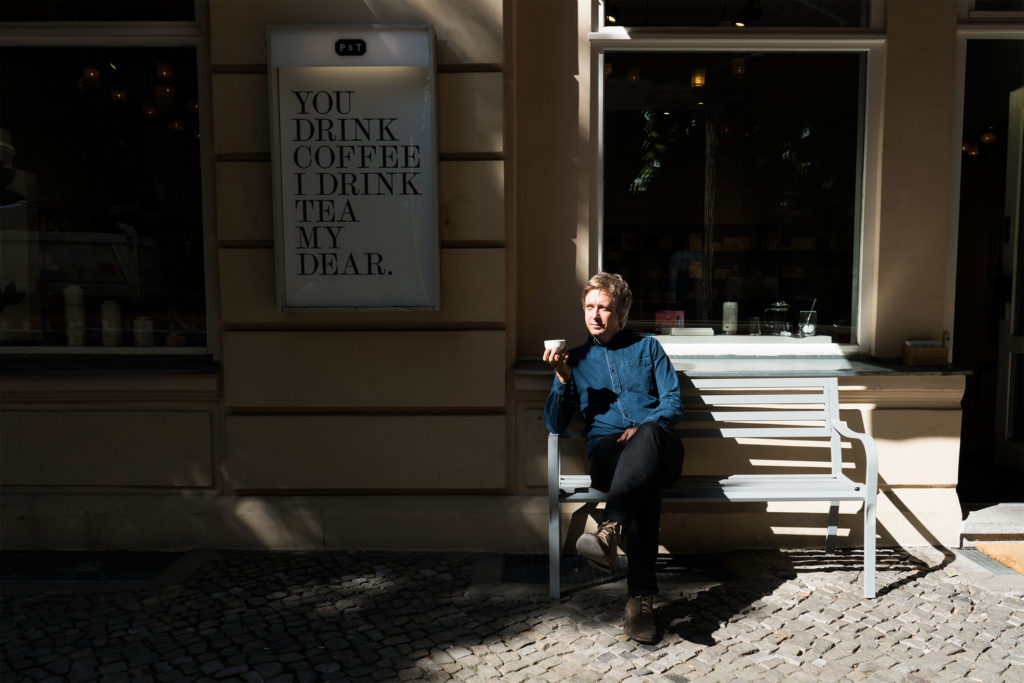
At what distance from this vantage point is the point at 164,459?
454 centimetres

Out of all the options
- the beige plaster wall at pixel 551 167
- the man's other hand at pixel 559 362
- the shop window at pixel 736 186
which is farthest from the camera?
the shop window at pixel 736 186

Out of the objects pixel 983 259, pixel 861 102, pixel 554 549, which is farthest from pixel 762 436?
pixel 983 259

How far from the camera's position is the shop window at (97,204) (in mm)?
4723

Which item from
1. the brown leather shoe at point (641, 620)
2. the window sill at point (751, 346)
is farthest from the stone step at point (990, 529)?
the brown leather shoe at point (641, 620)

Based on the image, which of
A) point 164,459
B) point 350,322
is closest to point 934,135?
point 350,322

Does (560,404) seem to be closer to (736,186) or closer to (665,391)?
(665,391)

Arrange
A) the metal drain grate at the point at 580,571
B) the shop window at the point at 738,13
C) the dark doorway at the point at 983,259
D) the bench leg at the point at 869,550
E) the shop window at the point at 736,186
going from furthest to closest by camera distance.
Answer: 1. the dark doorway at the point at 983,259
2. the shop window at the point at 736,186
3. the shop window at the point at 738,13
4. the metal drain grate at the point at 580,571
5. the bench leg at the point at 869,550

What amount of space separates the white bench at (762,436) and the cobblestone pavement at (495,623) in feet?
1.03

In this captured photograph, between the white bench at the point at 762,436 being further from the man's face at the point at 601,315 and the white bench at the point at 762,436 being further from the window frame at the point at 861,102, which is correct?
the window frame at the point at 861,102

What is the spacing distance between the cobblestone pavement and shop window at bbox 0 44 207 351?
5.06 feet

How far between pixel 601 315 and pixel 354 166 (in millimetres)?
1601

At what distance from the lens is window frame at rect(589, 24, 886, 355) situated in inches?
180

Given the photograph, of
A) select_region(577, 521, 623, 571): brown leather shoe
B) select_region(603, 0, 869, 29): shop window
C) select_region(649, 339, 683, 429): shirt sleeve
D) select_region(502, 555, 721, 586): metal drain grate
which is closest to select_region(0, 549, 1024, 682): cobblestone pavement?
select_region(502, 555, 721, 586): metal drain grate

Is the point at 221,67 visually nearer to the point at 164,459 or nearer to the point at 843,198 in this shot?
the point at 164,459
